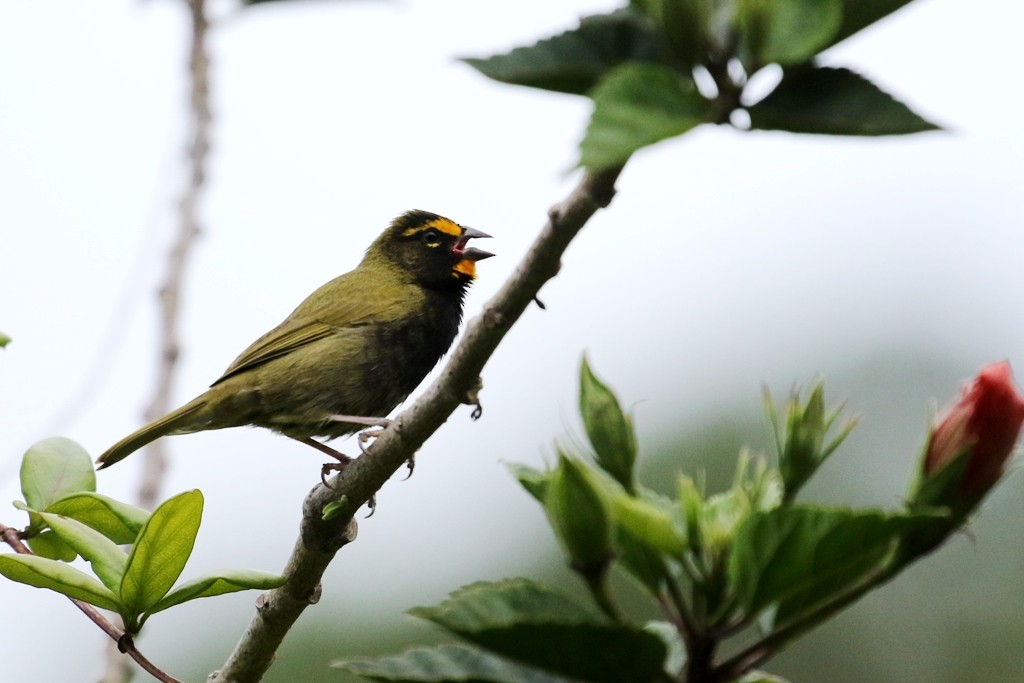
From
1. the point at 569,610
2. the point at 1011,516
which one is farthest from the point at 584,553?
the point at 1011,516

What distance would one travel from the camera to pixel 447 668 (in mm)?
1600

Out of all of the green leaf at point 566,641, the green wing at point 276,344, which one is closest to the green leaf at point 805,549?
the green leaf at point 566,641

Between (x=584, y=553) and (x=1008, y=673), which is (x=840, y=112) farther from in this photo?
(x=1008, y=673)

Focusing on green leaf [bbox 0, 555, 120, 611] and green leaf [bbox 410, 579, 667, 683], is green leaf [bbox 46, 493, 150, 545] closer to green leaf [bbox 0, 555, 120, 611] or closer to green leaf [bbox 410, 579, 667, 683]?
green leaf [bbox 0, 555, 120, 611]

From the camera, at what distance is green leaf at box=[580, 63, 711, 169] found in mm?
1364

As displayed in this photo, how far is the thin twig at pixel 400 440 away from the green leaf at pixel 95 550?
650mm

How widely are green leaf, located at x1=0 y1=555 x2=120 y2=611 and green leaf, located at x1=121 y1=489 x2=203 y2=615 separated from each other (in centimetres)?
5

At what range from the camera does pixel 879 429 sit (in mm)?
14703

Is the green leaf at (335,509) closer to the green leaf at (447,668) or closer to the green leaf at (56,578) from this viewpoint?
the green leaf at (56,578)

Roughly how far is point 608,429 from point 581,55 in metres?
0.51

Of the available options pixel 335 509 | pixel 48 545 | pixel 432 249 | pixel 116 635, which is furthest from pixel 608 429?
pixel 432 249

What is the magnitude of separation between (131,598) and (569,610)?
1.14 metres

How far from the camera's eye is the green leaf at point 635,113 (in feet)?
4.48

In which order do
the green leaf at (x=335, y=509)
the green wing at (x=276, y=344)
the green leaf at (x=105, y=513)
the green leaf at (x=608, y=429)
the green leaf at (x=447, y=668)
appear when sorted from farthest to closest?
the green wing at (x=276, y=344) < the green leaf at (x=335, y=509) < the green leaf at (x=105, y=513) < the green leaf at (x=608, y=429) < the green leaf at (x=447, y=668)
